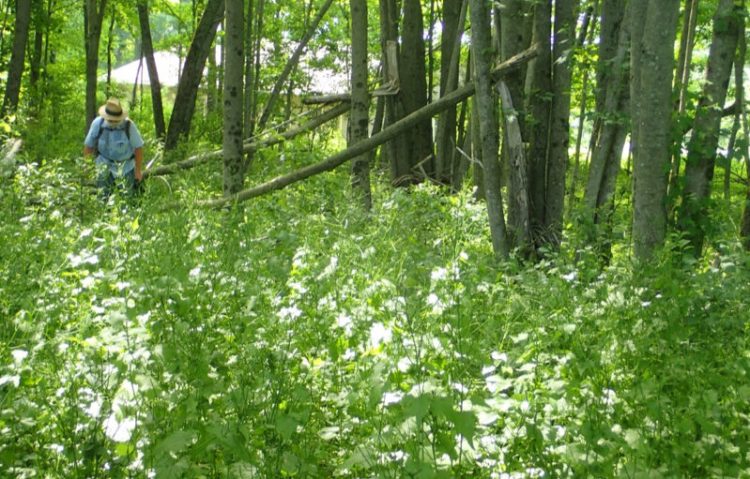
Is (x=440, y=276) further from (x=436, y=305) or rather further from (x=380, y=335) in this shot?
(x=380, y=335)

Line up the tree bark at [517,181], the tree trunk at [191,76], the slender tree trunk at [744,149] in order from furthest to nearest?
the tree trunk at [191,76]
the tree bark at [517,181]
the slender tree trunk at [744,149]

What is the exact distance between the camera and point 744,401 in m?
3.85

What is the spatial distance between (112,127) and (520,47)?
508 centimetres

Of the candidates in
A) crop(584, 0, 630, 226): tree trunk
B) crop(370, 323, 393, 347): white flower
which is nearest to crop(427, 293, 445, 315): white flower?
crop(370, 323, 393, 347): white flower

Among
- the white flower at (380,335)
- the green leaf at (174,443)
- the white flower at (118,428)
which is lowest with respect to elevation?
the white flower at (118,428)

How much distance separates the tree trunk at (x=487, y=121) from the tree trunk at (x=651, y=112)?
1.71 m

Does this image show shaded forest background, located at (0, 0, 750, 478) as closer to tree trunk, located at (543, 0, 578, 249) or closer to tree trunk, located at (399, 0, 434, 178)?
tree trunk, located at (543, 0, 578, 249)

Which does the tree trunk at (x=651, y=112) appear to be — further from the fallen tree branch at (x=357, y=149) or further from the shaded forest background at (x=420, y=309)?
the fallen tree branch at (x=357, y=149)

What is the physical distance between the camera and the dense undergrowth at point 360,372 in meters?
3.45

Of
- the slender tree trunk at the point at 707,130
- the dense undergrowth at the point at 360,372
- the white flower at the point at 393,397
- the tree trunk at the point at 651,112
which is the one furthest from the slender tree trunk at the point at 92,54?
the white flower at the point at 393,397

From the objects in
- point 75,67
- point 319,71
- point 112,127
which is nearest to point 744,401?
point 112,127

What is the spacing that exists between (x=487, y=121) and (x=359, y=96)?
2.78 metres

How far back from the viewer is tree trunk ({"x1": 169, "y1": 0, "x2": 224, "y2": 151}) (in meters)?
18.4

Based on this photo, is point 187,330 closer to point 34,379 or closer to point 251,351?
point 251,351
